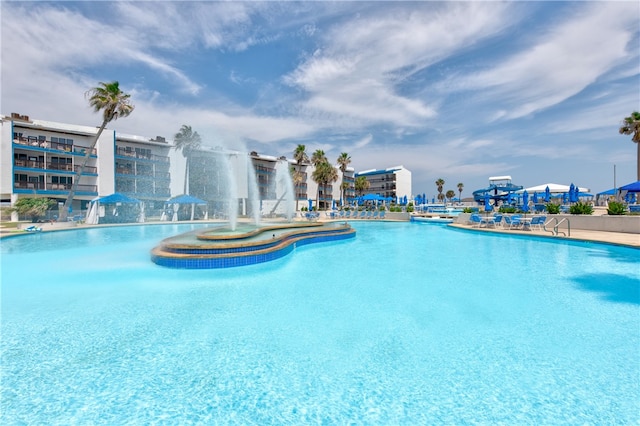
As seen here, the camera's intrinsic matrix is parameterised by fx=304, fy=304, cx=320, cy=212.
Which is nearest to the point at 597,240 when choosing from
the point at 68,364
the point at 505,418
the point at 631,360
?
the point at 631,360

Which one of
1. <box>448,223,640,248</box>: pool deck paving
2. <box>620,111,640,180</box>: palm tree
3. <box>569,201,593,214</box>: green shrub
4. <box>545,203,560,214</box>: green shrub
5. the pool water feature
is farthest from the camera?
<box>620,111,640,180</box>: palm tree

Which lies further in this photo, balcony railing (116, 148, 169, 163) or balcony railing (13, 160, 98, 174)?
balcony railing (116, 148, 169, 163)

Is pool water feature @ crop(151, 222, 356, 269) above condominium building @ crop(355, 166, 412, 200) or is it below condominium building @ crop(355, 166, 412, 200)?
below

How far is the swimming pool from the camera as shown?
3373 millimetres

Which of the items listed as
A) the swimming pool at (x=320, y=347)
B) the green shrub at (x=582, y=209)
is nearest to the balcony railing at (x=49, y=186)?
the swimming pool at (x=320, y=347)

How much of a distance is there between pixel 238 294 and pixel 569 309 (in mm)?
7238

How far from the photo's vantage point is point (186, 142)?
39.6 m

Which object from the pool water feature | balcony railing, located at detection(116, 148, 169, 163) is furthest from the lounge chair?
balcony railing, located at detection(116, 148, 169, 163)

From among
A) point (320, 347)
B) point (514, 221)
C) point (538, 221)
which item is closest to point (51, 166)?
point (320, 347)

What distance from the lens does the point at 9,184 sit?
29062 mm

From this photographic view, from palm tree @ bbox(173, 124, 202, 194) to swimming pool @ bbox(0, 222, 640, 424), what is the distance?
109 ft

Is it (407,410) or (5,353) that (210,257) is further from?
(407,410)

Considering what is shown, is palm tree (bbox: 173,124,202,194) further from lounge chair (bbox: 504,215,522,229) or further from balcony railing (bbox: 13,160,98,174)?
lounge chair (bbox: 504,215,522,229)

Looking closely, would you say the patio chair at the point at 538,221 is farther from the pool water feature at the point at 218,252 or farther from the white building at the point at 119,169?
the white building at the point at 119,169
